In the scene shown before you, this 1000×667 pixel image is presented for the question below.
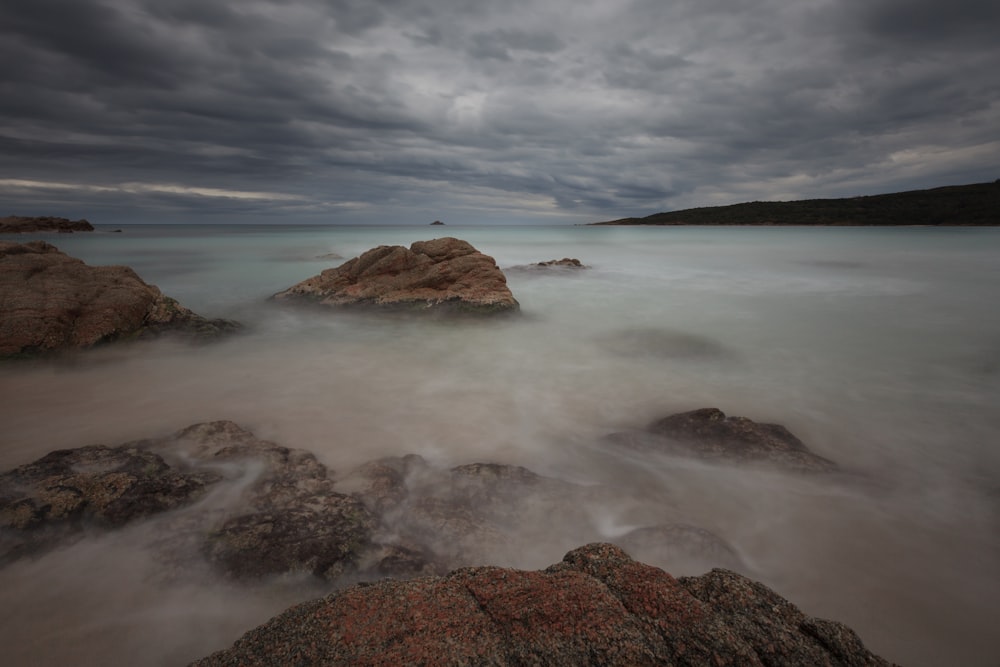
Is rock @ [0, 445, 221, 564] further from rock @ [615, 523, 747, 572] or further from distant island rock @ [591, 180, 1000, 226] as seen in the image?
distant island rock @ [591, 180, 1000, 226]

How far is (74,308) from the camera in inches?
390

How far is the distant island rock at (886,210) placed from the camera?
74.8 metres

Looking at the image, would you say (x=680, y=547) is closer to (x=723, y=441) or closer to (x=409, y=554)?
(x=723, y=441)

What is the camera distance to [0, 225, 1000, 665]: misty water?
3.40 metres

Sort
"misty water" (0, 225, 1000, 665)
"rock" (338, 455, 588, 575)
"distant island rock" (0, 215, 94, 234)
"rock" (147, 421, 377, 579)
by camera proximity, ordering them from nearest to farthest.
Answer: "misty water" (0, 225, 1000, 665) < "rock" (147, 421, 377, 579) < "rock" (338, 455, 588, 575) < "distant island rock" (0, 215, 94, 234)

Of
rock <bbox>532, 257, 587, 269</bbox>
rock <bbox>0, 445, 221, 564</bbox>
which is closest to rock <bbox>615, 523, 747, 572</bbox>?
rock <bbox>0, 445, 221, 564</bbox>

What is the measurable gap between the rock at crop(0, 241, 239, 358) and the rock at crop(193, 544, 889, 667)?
415 inches

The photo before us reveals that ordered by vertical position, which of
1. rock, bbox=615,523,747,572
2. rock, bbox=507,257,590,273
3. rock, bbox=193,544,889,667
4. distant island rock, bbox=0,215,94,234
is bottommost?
rock, bbox=615,523,747,572

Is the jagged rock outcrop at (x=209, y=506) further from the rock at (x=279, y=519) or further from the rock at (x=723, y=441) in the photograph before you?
the rock at (x=723, y=441)

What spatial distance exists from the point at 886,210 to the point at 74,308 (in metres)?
115

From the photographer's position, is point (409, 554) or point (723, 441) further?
point (723, 441)

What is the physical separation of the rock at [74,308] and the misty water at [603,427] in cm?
70

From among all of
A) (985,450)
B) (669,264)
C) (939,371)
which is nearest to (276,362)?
(985,450)

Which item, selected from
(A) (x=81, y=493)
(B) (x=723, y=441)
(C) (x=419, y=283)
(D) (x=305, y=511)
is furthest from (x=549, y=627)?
(C) (x=419, y=283)
